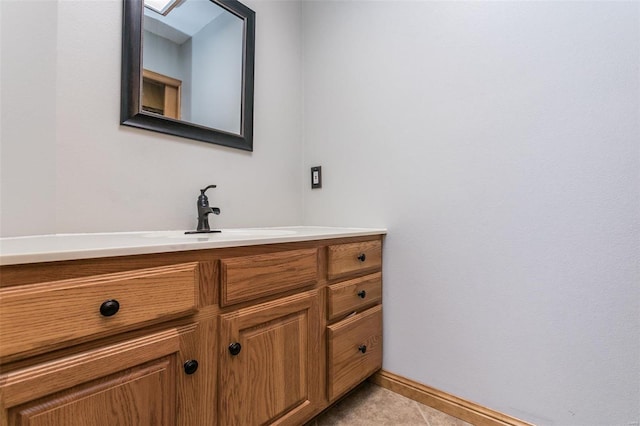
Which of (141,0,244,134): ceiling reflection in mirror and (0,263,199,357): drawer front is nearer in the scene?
(0,263,199,357): drawer front

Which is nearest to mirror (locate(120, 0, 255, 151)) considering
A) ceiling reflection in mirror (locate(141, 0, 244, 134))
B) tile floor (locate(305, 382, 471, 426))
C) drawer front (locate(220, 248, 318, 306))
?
ceiling reflection in mirror (locate(141, 0, 244, 134))

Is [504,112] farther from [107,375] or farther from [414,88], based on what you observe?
[107,375]

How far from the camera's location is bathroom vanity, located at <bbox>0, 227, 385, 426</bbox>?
56 centimetres

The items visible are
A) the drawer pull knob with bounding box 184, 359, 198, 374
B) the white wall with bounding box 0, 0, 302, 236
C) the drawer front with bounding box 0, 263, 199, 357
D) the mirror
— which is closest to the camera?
the drawer front with bounding box 0, 263, 199, 357

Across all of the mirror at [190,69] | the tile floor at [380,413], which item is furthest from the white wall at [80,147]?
the tile floor at [380,413]

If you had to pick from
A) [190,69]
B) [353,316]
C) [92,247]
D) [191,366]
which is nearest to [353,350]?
[353,316]

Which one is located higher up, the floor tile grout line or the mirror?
the mirror

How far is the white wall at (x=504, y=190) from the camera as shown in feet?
3.27

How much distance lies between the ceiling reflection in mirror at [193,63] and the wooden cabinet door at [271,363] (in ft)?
2.95

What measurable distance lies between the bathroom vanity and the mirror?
61cm

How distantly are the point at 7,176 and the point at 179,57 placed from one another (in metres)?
0.73

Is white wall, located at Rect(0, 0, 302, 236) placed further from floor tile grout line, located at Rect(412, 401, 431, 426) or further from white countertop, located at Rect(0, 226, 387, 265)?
floor tile grout line, located at Rect(412, 401, 431, 426)

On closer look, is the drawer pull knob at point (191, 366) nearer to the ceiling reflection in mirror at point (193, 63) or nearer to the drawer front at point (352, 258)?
the drawer front at point (352, 258)

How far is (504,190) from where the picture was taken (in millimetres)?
1188
